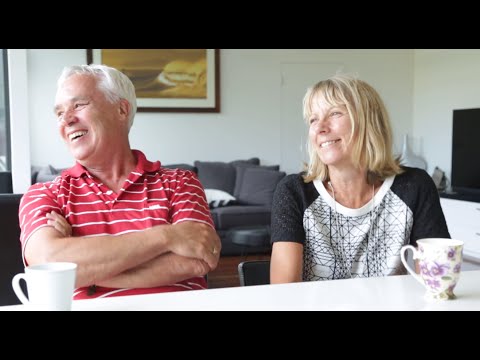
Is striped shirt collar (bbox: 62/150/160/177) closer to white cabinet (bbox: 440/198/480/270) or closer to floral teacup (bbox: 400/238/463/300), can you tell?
floral teacup (bbox: 400/238/463/300)

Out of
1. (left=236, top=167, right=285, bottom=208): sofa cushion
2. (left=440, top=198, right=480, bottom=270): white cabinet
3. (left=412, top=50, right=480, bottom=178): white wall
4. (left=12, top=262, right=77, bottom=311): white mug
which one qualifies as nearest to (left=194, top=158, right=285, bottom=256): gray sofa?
(left=236, top=167, right=285, bottom=208): sofa cushion

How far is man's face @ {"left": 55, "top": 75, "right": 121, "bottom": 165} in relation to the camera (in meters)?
1.71

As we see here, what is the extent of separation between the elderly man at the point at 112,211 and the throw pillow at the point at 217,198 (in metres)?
3.73

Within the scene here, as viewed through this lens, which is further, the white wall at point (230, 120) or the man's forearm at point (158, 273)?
the white wall at point (230, 120)

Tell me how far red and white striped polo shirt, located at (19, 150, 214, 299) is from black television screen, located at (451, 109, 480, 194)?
4.20 meters

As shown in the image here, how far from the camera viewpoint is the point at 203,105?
6.28 meters

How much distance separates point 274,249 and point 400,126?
576 cm

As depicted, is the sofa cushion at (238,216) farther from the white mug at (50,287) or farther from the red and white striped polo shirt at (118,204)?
the white mug at (50,287)

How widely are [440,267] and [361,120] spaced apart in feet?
2.10

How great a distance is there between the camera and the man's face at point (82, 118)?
5.60 feet

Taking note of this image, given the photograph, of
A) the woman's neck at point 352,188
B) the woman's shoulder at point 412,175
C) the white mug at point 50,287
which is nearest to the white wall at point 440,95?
the woman's shoulder at point 412,175

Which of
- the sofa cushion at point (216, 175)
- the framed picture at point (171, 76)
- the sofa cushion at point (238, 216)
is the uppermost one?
the framed picture at point (171, 76)
